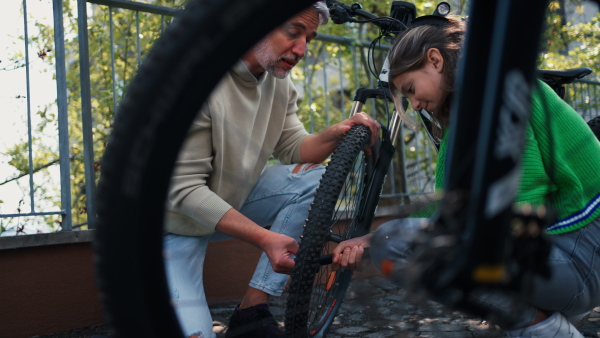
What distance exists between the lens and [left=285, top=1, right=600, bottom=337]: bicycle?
1.80m

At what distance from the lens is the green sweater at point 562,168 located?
5.05 ft

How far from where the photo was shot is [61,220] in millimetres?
3074

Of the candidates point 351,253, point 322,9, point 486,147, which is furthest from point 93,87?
point 486,147

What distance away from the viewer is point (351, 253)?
5.86 ft

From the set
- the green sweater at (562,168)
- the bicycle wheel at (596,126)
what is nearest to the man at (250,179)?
the green sweater at (562,168)

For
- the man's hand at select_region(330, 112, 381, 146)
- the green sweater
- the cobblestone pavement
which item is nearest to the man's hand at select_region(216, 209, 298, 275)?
the cobblestone pavement

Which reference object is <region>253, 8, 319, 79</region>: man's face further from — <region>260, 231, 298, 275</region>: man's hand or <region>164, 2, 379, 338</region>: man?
<region>260, 231, 298, 275</region>: man's hand

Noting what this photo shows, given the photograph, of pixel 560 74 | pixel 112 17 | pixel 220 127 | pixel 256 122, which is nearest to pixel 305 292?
pixel 220 127

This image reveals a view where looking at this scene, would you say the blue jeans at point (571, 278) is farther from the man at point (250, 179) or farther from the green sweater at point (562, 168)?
the man at point (250, 179)

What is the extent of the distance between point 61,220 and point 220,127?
1253 millimetres

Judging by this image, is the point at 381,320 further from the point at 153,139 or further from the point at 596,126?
the point at 596,126

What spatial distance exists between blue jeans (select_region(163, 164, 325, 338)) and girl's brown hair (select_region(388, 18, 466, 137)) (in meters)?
0.72

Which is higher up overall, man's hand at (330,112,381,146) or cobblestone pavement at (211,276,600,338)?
man's hand at (330,112,381,146)

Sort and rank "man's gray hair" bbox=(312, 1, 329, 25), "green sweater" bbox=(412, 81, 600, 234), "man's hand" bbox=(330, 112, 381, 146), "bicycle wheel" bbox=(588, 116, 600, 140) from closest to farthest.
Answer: "green sweater" bbox=(412, 81, 600, 234) → "man's hand" bbox=(330, 112, 381, 146) → "man's gray hair" bbox=(312, 1, 329, 25) → "bicycle wheel" bbox=(588, 116, 600, 140)
